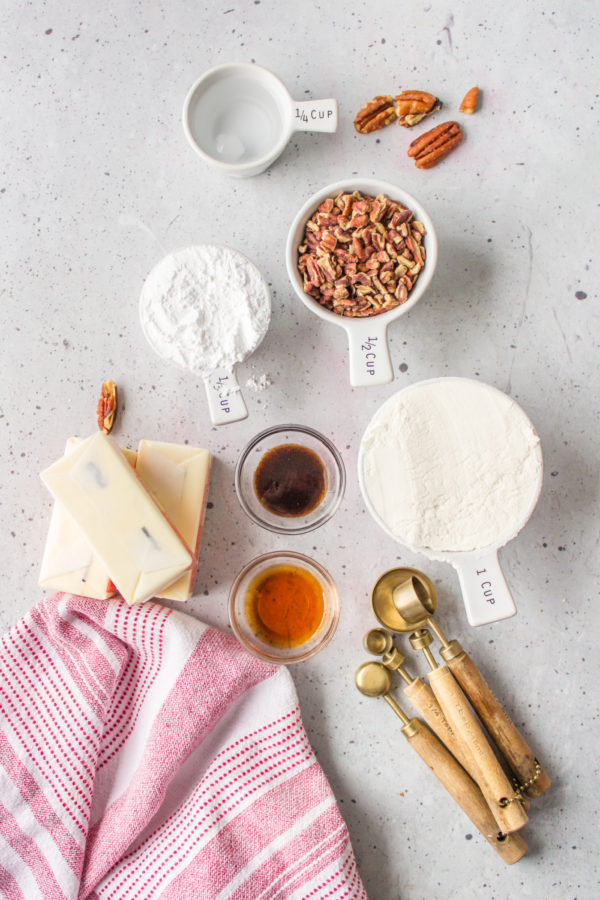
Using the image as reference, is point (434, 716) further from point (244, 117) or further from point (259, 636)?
point (244, 117)

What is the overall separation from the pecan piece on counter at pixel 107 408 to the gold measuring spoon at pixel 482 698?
55 cm

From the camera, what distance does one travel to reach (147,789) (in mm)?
1072

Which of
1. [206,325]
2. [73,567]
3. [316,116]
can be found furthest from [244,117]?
[73,567]

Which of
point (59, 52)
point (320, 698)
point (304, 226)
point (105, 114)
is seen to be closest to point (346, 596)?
point (320, 698)

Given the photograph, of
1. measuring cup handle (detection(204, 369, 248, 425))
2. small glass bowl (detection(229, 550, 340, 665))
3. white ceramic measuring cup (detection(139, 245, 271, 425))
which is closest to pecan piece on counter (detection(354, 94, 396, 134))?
white ceramic measuring cup (detection(139, 245, 271, 425))

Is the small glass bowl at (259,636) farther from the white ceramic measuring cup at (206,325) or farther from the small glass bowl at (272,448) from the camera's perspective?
the white ceramic measuring cup at (206,325)

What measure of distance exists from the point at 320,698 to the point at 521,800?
1.15ft

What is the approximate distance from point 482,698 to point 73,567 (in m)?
0.67

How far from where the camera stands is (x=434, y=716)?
3.53ft

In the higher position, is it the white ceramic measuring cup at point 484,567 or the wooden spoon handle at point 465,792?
the white ceramic measuring cup at point 484,567

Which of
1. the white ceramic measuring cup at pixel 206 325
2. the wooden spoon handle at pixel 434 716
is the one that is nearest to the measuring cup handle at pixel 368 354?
the white ceramic measuring cup at pixel 206 325

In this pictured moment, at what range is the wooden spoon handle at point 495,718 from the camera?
1065 mm

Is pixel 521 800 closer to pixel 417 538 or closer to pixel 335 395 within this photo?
pixel 417 538

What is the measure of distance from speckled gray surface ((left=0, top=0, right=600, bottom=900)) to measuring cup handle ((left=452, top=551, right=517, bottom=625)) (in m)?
0.16
